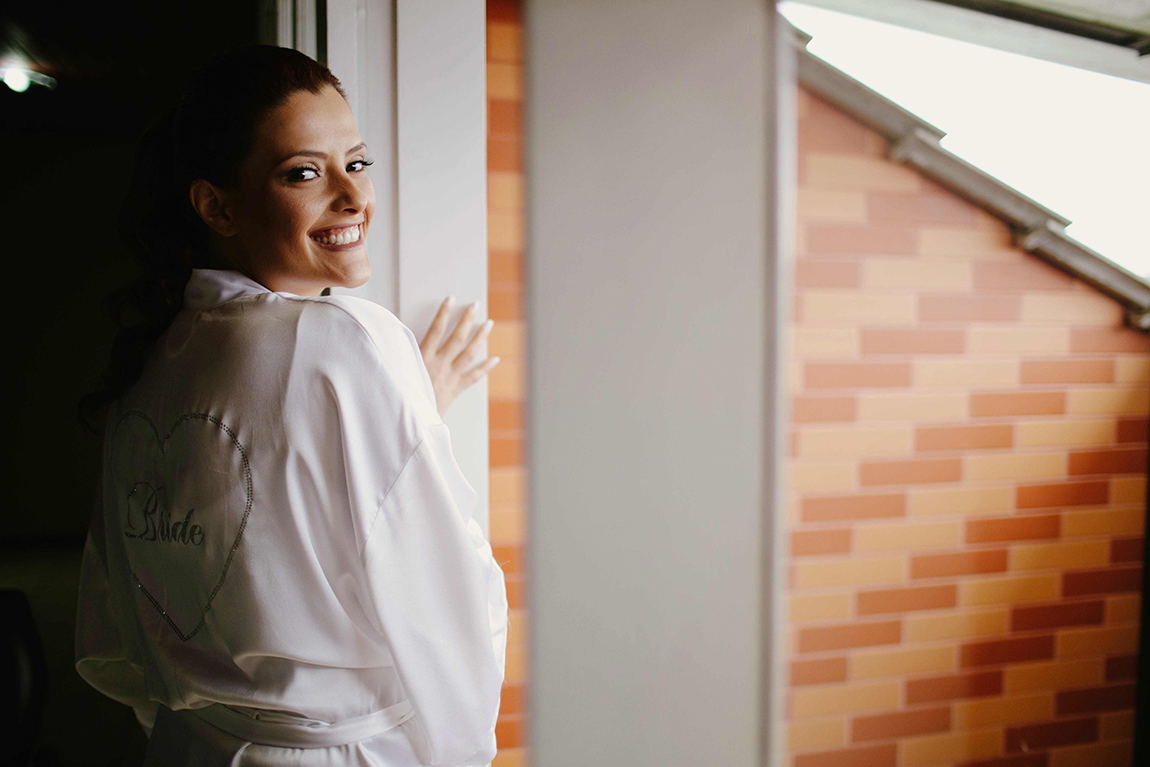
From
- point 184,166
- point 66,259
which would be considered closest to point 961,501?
point 184,166

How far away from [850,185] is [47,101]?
2614mm

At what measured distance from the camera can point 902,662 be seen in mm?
1411

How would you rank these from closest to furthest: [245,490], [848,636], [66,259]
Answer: [245,490], [848,636], [66,259]

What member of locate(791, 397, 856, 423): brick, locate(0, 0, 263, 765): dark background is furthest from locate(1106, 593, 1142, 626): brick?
locate(0, 0, 263, 765): dark background

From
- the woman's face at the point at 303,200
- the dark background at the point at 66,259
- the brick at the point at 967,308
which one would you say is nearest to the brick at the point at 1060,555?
the brick at the point at 967,308

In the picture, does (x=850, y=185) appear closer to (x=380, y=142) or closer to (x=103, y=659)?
(x=380, y=142)

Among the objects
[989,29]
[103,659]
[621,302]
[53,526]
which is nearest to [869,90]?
[989,29]

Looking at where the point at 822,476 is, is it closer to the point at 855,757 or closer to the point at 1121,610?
the point at 855,757

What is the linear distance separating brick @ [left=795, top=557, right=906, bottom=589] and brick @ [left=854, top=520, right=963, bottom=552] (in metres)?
0.03

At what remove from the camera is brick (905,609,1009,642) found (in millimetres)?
1414

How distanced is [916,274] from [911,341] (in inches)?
A: 6.0

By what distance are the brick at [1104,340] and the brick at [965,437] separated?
0.87 feet

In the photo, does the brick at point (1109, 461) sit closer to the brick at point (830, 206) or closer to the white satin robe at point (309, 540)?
the brick at point (830, 206)

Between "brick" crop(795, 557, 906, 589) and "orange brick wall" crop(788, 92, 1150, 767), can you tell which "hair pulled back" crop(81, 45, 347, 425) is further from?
"brick" crop(795, 557, 906, 589)
